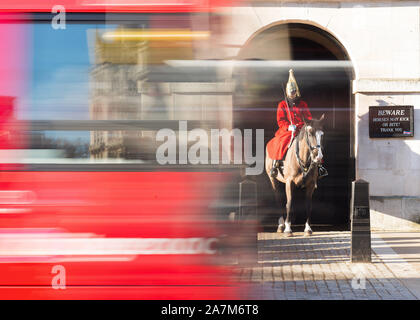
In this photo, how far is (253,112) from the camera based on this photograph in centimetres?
1067

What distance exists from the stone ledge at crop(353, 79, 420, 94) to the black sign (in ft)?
1.14

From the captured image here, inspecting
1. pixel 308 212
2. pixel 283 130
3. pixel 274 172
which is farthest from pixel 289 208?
pixel 283 130

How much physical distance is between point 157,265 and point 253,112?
6.93 m

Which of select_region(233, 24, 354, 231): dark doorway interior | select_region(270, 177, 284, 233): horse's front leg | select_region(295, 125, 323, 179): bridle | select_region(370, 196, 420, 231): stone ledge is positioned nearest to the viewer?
select_region(295, 125, 323, 179): bridle

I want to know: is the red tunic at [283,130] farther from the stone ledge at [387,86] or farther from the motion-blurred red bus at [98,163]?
the motion-blurred red bus at [98,163]

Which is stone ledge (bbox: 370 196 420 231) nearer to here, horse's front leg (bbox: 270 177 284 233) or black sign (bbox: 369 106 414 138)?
black sign (bbox: 369 106 414 138)

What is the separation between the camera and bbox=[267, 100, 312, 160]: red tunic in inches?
405

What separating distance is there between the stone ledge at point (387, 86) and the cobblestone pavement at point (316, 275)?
11.2ft

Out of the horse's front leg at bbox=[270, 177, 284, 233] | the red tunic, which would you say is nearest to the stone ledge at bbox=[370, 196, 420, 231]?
the horse's front leg at bbox=[270, 177, 284, 233]

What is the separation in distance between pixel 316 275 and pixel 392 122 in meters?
5.17

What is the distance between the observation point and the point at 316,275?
7.43 meters

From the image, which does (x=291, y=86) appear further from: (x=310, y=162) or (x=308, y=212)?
(x=308, y=212)
